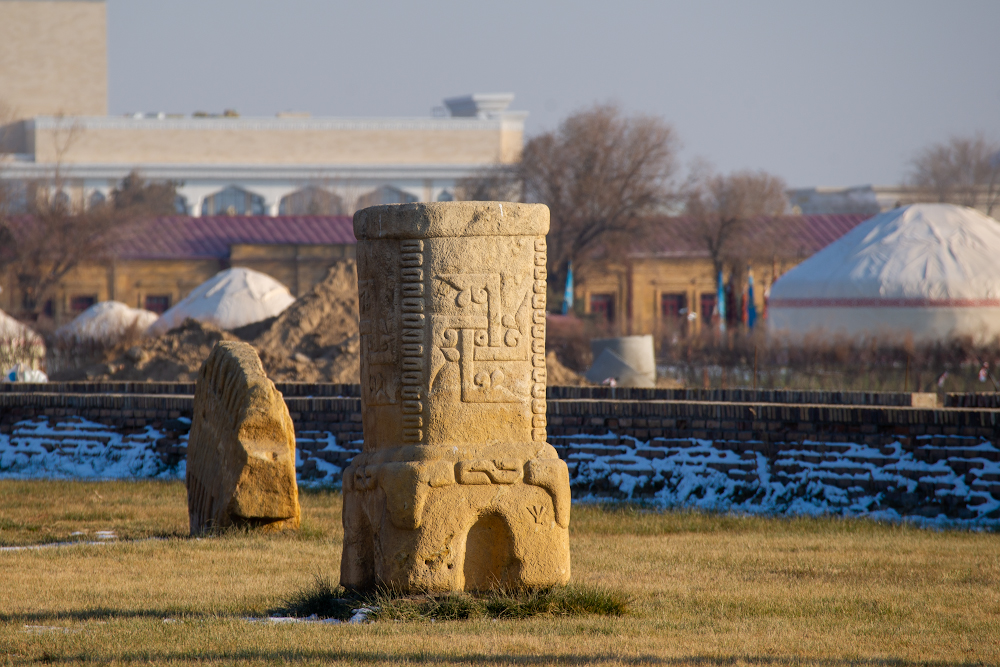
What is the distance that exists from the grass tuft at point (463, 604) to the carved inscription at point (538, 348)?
0.74m

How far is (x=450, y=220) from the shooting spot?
19.4 ft

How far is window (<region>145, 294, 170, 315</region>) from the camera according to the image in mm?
40969

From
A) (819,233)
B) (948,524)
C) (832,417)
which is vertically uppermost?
(819,233)

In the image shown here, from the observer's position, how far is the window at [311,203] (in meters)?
66.4

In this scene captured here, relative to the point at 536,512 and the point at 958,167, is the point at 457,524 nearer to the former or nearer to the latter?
the point at 536,512

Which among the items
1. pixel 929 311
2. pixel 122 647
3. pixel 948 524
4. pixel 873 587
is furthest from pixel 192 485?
pixel 929 311

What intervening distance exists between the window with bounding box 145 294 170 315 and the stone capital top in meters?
36.3

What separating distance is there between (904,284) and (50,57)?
231ft

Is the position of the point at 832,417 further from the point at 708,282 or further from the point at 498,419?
the point at 708,282

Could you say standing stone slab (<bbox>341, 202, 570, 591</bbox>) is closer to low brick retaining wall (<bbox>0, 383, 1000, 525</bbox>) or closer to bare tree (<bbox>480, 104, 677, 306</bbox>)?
low brick retaining wall (<bbox>0, 383, 1000, 525</bbox>)

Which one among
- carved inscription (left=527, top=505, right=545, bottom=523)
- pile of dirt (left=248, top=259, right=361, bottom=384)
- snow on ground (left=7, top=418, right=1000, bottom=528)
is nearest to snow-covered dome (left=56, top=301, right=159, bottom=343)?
pile of dirt (left=248, top=259, right=361, bottom=384)

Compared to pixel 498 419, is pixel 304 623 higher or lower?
lower

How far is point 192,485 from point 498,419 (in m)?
3.90

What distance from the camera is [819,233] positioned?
1702 inches
